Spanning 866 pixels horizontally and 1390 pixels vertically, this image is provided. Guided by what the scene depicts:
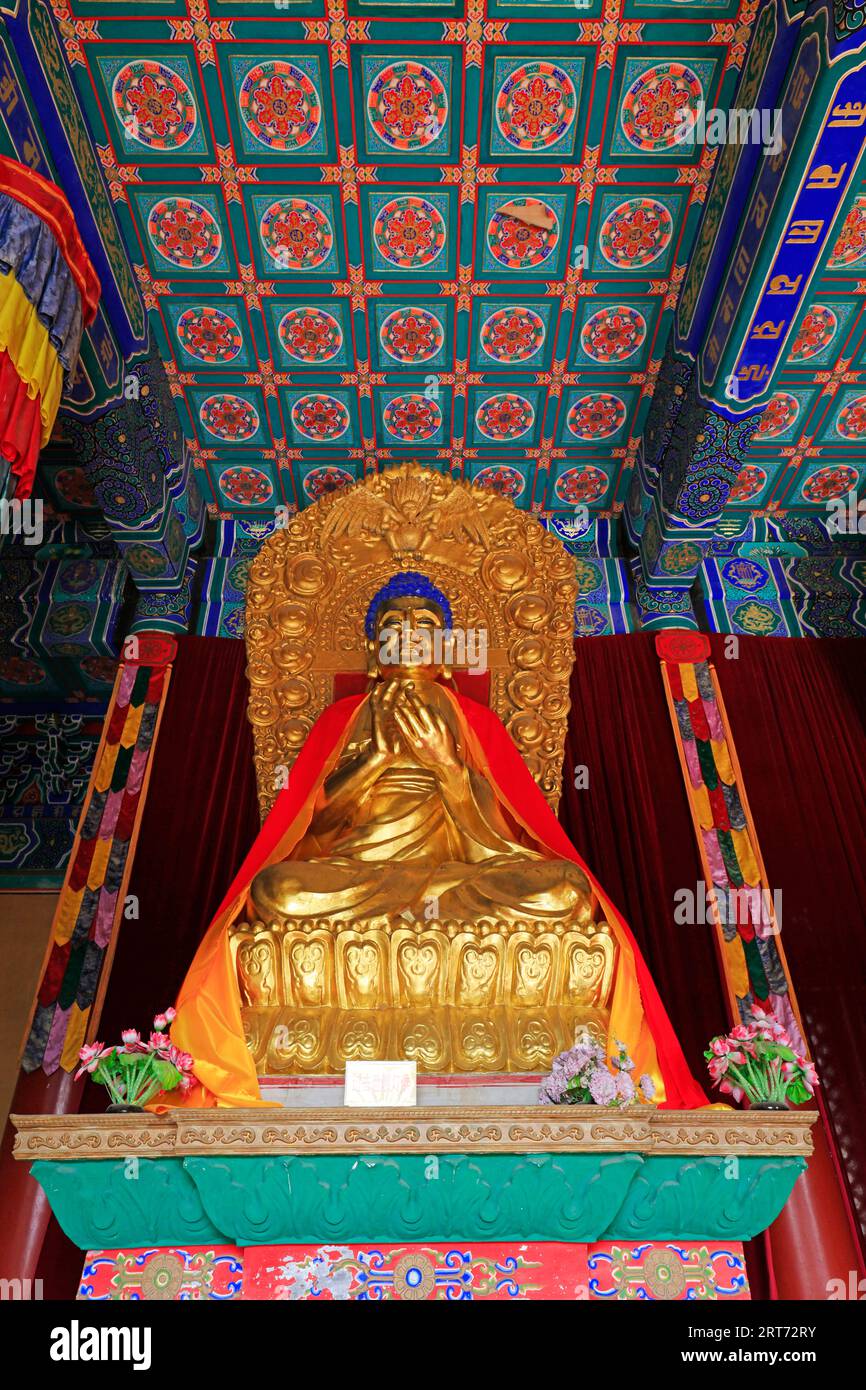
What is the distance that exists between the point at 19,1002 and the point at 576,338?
4884mm

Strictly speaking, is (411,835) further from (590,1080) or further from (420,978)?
(590,1080)

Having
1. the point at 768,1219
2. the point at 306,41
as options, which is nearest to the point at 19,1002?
the point at 768,1219

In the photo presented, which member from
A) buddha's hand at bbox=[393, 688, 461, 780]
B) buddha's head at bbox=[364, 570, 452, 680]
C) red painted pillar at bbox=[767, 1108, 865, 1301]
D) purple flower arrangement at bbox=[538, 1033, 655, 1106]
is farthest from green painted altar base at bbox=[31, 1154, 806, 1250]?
buddha's head at bbox=[364, 570, 452, 680]

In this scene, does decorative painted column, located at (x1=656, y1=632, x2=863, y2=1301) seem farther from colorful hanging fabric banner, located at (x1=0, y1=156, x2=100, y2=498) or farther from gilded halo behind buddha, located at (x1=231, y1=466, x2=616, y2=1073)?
colorful hanging fabric banner, located at (x1=0, y1=156, x2=100, y2=498)

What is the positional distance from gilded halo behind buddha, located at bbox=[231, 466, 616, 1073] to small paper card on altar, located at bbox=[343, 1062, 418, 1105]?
0.78 ft

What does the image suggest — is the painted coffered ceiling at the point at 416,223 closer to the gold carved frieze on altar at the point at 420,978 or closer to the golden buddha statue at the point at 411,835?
the golden buddha statue at the point at 411,835

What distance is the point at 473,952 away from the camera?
4.15m

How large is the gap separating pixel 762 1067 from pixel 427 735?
2216mm

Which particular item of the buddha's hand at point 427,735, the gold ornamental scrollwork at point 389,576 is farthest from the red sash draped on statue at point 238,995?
the gold ornamental scrollwork at point 389,576

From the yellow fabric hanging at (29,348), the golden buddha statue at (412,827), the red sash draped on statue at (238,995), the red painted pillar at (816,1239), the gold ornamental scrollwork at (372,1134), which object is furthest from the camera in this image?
the red painted pillar at (816,1239)

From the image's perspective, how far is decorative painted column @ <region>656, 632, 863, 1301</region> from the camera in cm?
456

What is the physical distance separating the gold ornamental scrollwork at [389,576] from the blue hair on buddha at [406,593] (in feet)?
0.27

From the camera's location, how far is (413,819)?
4883 millimetres

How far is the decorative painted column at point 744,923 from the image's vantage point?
15.0ft
